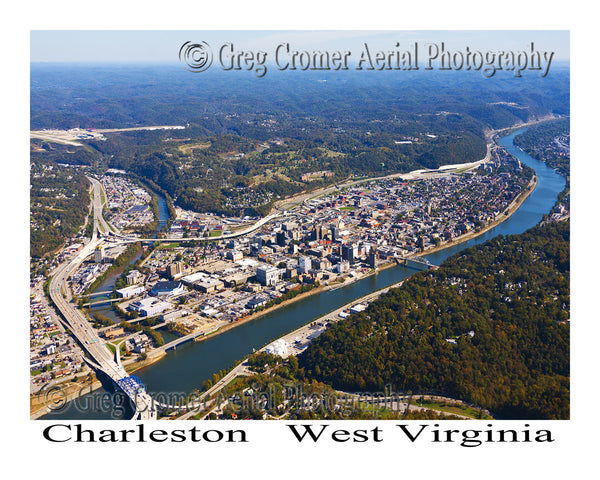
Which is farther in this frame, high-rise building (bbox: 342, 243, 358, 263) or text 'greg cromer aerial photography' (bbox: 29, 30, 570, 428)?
high-rise building (bbox: 342, 243, 358, 263)

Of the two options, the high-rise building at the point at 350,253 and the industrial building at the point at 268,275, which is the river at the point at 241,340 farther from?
the industrial building at the point at 268,275

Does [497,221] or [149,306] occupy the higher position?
[497,221]

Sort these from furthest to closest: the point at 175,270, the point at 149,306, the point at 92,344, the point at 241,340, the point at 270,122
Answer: the point at 270,122, the point at 175,270, the point at 149,306, the point at 241,340, the point at 92,344

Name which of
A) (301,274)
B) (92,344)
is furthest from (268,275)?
(92,344)

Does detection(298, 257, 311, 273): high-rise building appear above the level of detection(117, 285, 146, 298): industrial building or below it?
above

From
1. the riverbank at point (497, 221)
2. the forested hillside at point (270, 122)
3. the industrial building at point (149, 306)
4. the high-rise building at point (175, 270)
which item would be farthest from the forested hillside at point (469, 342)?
the forested hillside at point (270, 122)

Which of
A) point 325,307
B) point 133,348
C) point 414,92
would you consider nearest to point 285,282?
point 325,307

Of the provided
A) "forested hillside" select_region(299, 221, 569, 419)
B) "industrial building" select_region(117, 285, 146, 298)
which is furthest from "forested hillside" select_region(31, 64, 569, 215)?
"forested hillside" select_region(299, 221, 569, 419)

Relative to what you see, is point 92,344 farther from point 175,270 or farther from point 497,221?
point 497,221

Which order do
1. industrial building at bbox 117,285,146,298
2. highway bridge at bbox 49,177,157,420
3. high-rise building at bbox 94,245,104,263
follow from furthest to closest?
high-rise building at bbox 94,245,104,263, industrial building at bbox 117,285,146,298, highway bridge at bbox 49,177,157,420

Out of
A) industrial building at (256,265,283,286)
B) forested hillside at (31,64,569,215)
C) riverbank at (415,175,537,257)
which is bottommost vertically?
industrial building at (256,265,283,286)

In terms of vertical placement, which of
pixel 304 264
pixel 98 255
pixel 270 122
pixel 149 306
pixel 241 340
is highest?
pixel 270 122

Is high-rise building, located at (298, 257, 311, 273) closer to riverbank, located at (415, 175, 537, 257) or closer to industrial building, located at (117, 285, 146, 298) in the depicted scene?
riverbank, located at (415, 175, 537, 257)
